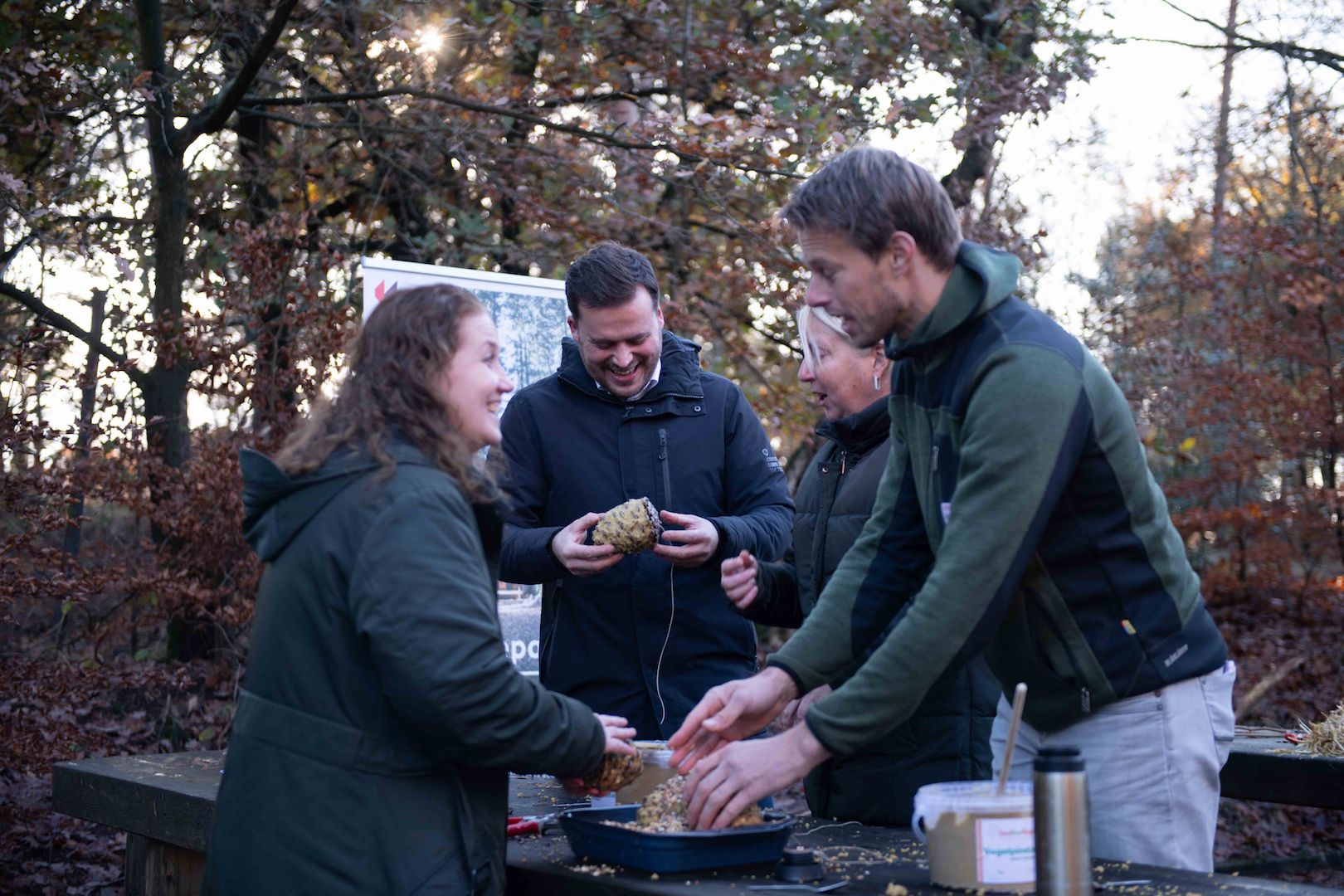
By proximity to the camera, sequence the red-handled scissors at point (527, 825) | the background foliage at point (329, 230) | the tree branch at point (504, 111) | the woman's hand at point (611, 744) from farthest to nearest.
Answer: the tree branch at point (504, 111)
the background foliage at point (329, 230)
the red-handled scissors at point (527, 825)
the woman's hand at point (611, 744)

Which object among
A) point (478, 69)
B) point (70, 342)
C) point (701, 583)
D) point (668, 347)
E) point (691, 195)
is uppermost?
point (478, 69)

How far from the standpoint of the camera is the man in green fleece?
2.20 meters

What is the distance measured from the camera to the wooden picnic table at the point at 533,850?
2.19 meters

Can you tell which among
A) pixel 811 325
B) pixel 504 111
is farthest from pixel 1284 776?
pixel 504 111

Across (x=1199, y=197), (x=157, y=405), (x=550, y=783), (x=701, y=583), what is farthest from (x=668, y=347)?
(x=1199, y=197)

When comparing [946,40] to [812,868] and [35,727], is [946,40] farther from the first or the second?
[812,868]

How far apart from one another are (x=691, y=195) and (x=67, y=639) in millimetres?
4939

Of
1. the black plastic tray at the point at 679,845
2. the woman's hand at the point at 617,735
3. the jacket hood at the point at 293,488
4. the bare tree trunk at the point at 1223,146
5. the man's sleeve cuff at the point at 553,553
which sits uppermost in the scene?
the bare tree trunk at the point at 1223,146

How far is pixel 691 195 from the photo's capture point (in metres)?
9.25

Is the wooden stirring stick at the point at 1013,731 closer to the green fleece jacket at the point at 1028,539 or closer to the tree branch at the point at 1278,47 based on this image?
the green fleece jacket at the point at 1028,539

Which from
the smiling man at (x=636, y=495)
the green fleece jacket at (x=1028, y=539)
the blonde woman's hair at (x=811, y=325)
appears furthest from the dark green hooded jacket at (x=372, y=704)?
the blonde woman's hair at (x=811, y=325)

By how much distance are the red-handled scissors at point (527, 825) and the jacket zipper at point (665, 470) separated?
116cm

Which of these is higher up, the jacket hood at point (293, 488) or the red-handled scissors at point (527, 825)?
the jacket hood at point (293, 488)

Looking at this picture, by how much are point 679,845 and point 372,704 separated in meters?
0.58
